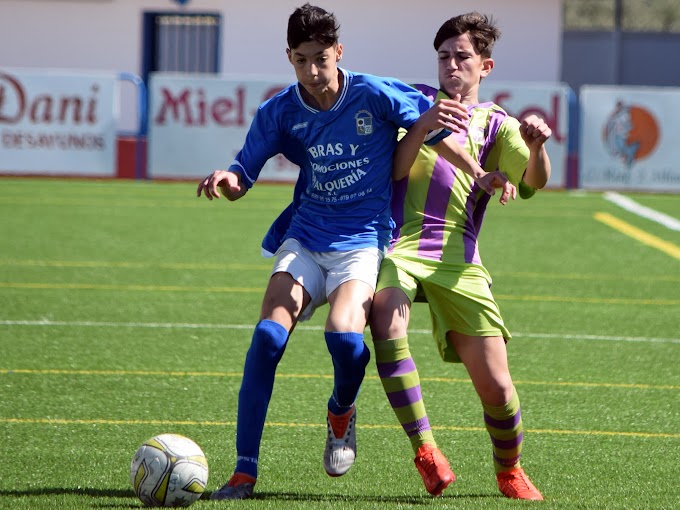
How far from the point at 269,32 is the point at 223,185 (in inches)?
872

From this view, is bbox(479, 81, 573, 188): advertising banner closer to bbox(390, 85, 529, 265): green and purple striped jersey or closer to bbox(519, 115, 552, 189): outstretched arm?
bbox(390, 85, 529, 265): green and purple striped jersey

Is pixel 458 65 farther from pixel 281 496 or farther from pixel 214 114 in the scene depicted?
pixel 214 114

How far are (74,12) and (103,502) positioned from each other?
2292cm

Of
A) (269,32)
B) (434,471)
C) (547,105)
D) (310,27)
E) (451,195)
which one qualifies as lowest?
(434,471)

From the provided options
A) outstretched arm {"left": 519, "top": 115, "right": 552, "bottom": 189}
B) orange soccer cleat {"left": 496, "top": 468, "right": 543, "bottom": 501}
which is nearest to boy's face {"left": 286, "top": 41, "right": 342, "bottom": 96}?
outstretched arm {"left": 519, "top": 115, "right": 552, "bottom": 189}

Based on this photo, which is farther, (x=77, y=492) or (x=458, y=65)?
(x=458, y=65)

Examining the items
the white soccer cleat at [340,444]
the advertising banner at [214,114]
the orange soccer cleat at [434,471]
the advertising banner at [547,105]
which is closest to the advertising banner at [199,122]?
the advertising banner at [214,114]

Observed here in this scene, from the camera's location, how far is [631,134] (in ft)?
59.7

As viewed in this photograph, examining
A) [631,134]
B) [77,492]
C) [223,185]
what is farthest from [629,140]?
[77,492]

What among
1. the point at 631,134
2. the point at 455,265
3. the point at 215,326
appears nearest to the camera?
the point at 455,265

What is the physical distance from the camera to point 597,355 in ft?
24.4

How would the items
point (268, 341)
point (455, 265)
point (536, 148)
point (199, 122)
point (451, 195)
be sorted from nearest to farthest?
point (268, 341), point (536, 148), point (455, 265), point (451, 195), point (199, 122)

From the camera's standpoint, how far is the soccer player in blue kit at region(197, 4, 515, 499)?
14.4 feet

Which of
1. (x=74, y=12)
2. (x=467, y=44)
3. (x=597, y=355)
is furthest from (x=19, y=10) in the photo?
(x=467, y=44)
